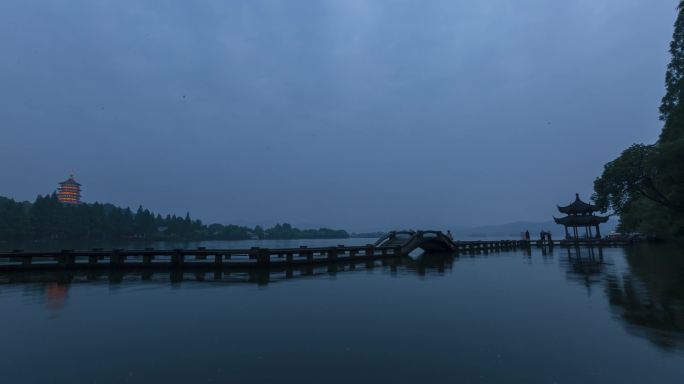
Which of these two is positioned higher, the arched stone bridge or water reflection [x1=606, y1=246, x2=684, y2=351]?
the arched stone bridge

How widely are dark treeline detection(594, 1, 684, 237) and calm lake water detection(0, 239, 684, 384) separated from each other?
16.0 meters

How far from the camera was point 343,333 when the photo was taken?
682cm

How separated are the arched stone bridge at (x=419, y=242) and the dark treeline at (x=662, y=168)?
15.6 m

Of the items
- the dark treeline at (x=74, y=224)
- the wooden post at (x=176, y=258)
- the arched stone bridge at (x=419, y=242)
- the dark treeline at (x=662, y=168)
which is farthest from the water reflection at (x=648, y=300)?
the dark treeline at (x=74, y=224)

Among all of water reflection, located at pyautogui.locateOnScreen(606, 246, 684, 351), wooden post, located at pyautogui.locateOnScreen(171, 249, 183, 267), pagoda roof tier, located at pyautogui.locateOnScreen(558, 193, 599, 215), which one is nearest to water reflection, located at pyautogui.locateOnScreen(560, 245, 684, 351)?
water reflection, located at pyautogui.locateOnScreen(606, 246, 684, 351)

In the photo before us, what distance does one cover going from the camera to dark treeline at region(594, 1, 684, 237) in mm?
23312

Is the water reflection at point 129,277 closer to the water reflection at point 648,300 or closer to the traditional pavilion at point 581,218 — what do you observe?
the water reflection at point 648,300

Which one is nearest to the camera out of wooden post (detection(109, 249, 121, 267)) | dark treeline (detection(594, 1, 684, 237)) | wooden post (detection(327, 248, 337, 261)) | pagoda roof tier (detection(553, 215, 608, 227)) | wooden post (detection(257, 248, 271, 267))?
wooden post (detection(109, 249, 121, 267))

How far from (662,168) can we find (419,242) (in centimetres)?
1879

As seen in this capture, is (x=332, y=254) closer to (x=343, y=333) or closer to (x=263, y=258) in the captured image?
(x=263, y=258)

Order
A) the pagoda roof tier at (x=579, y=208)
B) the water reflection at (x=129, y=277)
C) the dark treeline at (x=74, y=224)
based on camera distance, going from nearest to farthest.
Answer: the water reflection at (x=129, y=277), the pagoda roof tier at (x=579, y=208), the dark treeline at (x=74, y=224)

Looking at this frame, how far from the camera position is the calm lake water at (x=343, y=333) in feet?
16.2

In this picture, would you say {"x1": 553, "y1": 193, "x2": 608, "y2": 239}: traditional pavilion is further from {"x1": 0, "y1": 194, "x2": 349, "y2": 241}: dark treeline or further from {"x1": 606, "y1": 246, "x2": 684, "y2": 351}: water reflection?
{"x1": 0, "y1": 194, "x2": 349, "y2": 241}: dark treeline

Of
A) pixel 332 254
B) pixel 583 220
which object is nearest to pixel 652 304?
pixel 332 254
